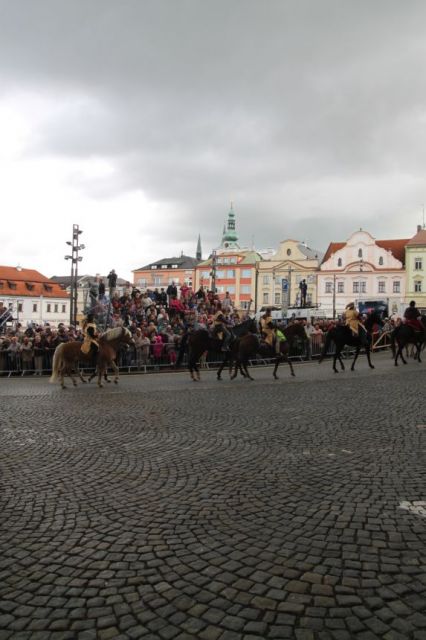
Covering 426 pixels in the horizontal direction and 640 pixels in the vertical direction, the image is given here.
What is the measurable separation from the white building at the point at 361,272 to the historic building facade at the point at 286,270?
3314 mm

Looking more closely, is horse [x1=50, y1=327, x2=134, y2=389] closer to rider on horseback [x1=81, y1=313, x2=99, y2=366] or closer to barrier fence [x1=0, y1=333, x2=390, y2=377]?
rider on horseback [x1=81, y1=313, x2=99, y2=366]

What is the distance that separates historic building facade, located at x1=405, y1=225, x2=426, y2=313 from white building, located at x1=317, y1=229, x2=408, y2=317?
1141mm

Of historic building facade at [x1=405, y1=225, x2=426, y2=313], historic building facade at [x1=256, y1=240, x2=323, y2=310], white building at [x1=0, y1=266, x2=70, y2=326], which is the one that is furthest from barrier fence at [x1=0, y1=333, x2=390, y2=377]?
historic building facade at [x1=256, y1=240, x2=323, y2=310]

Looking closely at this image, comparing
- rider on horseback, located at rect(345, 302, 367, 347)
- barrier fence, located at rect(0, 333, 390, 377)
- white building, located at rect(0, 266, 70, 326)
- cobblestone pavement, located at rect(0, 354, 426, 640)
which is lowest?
cobblestone pavement, located at rect(0, 354, 426, 640)

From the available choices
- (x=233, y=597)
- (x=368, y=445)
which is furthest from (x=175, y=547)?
(x=368, y=445)

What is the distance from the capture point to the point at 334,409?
A: 32.0ft

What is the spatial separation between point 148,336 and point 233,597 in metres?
18.0

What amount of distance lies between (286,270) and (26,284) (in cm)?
4600

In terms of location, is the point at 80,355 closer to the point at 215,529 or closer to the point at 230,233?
the point at 215,529

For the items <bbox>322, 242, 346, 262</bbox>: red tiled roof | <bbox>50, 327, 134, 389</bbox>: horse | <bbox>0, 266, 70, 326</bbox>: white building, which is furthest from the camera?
<bbox>322, 242, 346, 262</bbox>: red tiled roof

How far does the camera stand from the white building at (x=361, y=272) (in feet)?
274

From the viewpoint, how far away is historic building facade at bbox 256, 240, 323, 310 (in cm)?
9269

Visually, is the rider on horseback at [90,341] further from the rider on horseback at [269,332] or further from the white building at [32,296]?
the white building at [32,296]

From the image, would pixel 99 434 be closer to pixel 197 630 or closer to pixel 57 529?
pixel 57 529
